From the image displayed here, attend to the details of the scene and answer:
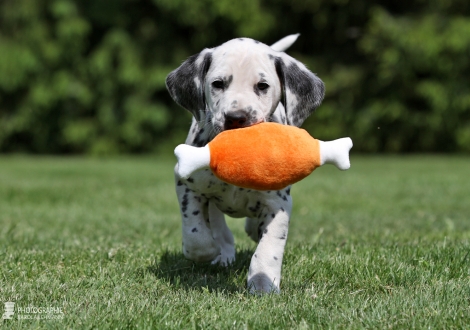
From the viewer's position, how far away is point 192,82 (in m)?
4.18

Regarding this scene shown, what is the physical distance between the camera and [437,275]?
3.83 meters

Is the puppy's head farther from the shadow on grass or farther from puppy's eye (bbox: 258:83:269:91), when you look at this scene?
the shadow on grass

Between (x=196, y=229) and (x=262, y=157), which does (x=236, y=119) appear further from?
(x=196, y=229)

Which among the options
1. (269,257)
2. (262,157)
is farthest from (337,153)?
(269,257)

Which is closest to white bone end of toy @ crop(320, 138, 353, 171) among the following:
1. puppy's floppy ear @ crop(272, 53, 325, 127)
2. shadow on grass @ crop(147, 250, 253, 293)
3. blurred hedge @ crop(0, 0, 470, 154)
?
puppy's floppy ear @ crop(272, 53, 325, 127)

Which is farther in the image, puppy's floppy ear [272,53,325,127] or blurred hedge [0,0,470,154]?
blurred hedge [0,0,470,154]

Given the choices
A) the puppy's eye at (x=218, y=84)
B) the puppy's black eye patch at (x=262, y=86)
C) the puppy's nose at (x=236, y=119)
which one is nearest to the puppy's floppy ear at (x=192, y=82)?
the puppy's eye at (x=218, y=84)

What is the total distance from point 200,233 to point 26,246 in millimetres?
2019

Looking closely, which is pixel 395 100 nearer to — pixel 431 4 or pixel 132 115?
pixel 431 4

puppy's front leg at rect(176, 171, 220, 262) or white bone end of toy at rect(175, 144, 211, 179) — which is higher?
white bone end of toy at rect(175, 144, 211, 179)

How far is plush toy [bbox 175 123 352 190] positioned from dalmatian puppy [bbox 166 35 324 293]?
303mm

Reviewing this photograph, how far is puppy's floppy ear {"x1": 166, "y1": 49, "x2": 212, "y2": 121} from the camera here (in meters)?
4.15

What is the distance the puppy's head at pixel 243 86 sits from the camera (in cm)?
370

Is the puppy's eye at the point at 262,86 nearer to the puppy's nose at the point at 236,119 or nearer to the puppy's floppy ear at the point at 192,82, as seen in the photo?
the puppy's nose at the point at 236,119
